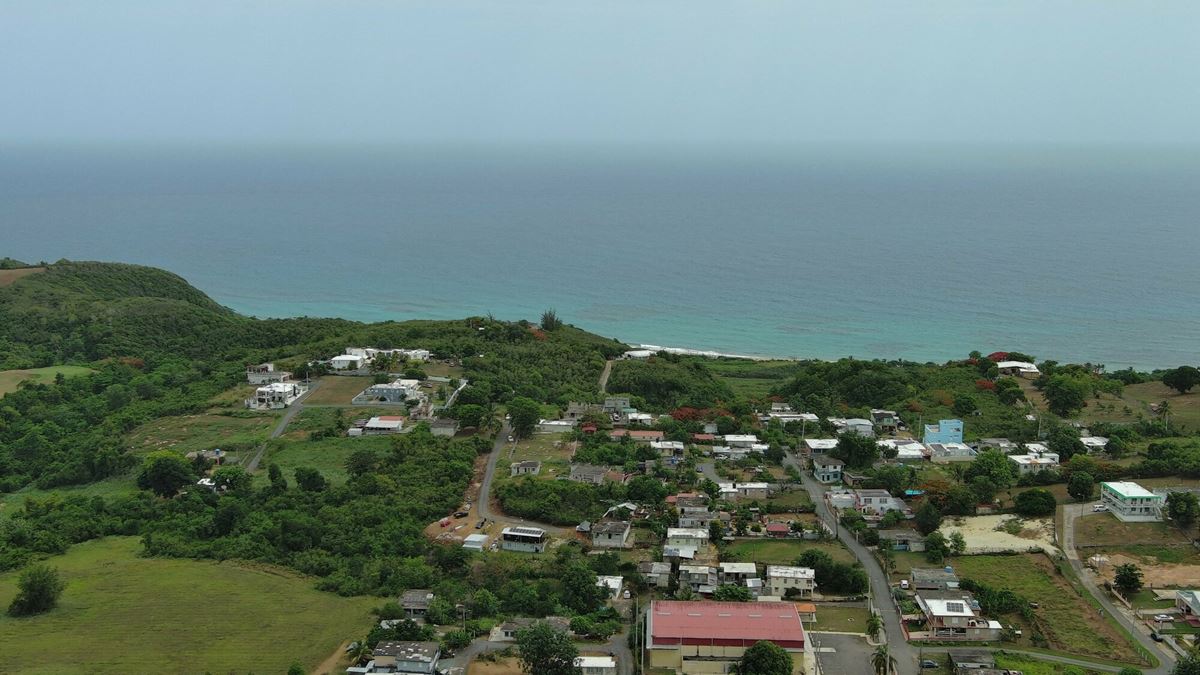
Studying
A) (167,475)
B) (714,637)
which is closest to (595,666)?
(714,637)

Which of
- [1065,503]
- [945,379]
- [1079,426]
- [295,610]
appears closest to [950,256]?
[945,379]

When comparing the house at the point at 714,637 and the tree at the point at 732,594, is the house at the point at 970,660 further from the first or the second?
the tree at the point at 732,594

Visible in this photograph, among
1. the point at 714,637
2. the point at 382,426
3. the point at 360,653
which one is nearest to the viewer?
the point at 714,637

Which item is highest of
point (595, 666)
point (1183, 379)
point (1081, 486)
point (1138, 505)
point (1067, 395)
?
point (1183, 379)

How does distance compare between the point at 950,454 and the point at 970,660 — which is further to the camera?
the point at 950,454

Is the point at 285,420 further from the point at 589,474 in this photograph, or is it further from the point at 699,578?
the point at 699,578

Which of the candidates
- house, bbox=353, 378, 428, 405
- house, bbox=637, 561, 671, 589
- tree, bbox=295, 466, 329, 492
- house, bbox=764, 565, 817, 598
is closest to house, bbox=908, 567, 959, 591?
house, bbox=764, 565, 817, 598

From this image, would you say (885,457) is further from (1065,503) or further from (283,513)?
(283,513)
